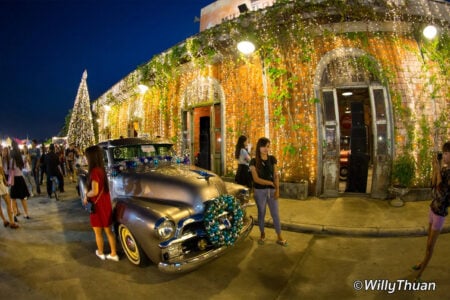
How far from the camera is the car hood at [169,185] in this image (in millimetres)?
4035

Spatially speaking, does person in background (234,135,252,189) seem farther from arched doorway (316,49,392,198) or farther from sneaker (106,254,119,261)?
sneaker (106,254,119,261)

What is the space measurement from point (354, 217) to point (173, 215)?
4.23 m

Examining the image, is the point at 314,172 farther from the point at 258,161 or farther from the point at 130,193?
the point at 130,193

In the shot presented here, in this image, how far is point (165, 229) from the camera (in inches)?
136

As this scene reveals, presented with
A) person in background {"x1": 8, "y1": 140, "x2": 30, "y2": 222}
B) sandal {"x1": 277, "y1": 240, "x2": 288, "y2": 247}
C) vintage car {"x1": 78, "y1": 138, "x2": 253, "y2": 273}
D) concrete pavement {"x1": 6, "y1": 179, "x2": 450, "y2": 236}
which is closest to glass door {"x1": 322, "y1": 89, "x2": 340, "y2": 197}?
concrete pavement {"x1": 6, "y1": 179, "x2": 450, "y2": 236}

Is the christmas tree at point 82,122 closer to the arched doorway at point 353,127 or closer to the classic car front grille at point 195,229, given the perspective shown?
the arched doorway at point 353,127

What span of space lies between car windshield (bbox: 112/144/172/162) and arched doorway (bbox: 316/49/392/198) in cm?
436

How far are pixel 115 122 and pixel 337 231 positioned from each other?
16.5 metres

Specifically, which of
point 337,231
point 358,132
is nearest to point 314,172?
point 358,132

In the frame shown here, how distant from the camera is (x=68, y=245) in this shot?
16.0ft

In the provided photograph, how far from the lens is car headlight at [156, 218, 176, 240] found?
3436mm

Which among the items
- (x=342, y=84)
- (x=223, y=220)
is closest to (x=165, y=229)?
(x=223, y=220)

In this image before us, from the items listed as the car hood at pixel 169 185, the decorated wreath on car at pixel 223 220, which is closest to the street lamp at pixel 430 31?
the car hood at pixel 169 185

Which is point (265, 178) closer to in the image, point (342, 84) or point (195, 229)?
point (195, 229)
